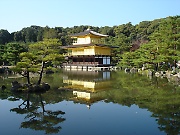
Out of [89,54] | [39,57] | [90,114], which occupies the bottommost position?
[90,114]

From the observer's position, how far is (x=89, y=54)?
37.9 m

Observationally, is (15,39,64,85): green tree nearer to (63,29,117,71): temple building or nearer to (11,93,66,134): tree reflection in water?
(11,93,66,134): tree reflection in water

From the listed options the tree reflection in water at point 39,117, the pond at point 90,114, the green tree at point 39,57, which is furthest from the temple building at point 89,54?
the tree reflection in water at point 39,117

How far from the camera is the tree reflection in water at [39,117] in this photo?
6.86 metres

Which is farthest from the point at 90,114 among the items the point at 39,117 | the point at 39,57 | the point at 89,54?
the point at 89,54

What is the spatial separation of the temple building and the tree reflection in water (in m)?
26.1

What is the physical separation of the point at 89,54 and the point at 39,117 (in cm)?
3021

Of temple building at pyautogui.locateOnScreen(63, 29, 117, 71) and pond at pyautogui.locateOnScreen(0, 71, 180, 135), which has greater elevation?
temple building at pyautogui.locateOnScreen(63, 29, 117, 71)

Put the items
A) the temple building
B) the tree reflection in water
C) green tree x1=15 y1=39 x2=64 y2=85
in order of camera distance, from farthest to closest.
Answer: the temple building
green tree x1=15 y1=39 x2=64 y2=85
the tree reflection in water

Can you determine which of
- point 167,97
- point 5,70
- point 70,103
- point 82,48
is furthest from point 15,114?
point 82,48

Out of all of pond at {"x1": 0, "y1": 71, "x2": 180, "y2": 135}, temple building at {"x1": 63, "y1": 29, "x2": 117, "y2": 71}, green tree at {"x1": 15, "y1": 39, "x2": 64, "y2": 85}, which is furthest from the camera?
temple building at {"x1": 63, "y1": 29, "x2": 117, "y2": 71}

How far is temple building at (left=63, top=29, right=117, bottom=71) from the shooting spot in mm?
37344

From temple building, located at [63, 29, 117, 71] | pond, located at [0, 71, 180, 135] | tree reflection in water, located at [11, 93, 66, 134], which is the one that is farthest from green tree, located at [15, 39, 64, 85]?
temple building, located at [63, 29, 117, 71]

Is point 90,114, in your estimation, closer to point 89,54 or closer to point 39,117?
point 39,117
